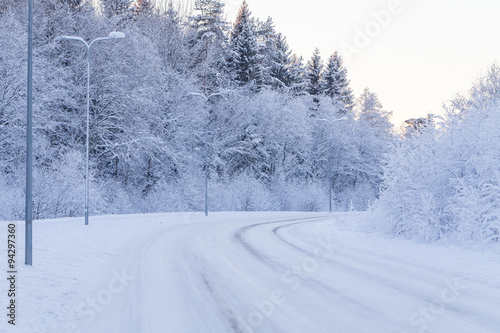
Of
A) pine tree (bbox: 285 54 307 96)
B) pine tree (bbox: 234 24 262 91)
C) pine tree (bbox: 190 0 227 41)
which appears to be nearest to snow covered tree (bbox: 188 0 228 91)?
pine tree (bbox: 190 0 227 41)

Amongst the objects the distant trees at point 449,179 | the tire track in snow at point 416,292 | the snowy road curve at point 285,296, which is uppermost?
the distant trees at point 449,179

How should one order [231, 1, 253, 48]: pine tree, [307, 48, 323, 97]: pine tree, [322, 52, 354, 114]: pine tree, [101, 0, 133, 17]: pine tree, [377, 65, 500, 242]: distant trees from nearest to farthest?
[377, 65, 500, 242]: distant trees, [101, 0, 133, 17]: pine tree, [231, 1, 253, 48]: pine tree, [322, 52, 354, 114]: pine tree, [307, 48, 323, 97]: pine tree

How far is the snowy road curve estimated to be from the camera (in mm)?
6070

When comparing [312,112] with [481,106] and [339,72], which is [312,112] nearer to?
[339,72]

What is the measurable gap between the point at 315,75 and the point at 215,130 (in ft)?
76.0
